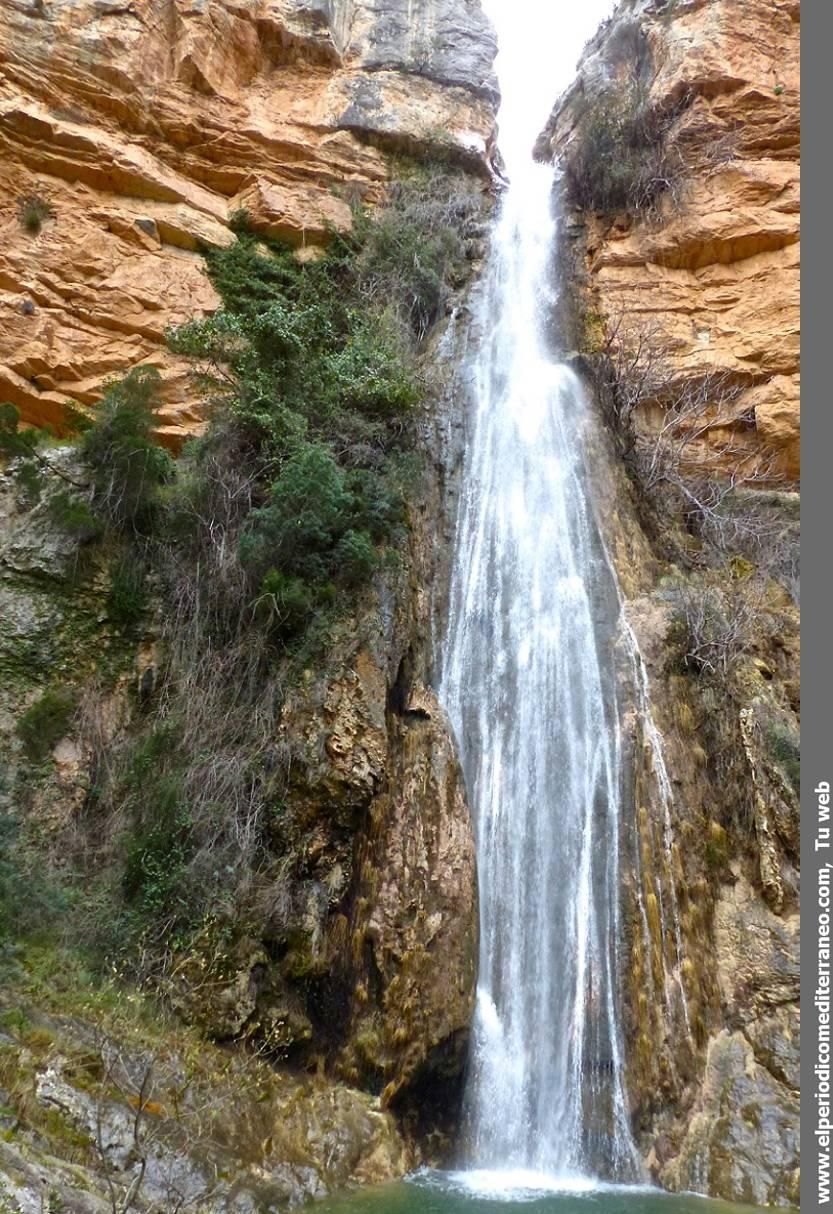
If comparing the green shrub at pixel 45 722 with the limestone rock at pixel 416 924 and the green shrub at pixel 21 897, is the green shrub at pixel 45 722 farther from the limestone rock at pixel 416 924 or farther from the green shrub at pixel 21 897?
the limestone rock at pixel 416 924

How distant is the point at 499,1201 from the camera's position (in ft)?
24.0

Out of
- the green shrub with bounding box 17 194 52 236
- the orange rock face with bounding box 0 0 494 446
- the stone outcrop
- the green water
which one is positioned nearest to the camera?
the stone outcrop

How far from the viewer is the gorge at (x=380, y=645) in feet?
27.4

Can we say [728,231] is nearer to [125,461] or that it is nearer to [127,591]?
[125,461]

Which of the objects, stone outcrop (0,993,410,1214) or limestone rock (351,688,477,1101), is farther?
limestone rock (351,688,477,1101)

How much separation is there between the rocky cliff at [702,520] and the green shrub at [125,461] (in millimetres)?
7553

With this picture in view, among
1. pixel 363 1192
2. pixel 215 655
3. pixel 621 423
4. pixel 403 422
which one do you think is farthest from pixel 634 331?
pixel 363 1192

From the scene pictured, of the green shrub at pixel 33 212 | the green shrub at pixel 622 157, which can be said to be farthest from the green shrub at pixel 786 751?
the green shrub at pixel 33 212

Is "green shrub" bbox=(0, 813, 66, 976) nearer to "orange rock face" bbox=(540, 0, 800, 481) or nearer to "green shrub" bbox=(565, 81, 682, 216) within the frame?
"orange rock face" bbox=(540, 0, 800, 481)

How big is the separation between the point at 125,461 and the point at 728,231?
13844 millimetres

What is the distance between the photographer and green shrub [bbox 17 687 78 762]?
10422mm

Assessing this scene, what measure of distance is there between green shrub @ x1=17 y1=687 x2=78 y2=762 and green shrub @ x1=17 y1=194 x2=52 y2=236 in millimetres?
9671

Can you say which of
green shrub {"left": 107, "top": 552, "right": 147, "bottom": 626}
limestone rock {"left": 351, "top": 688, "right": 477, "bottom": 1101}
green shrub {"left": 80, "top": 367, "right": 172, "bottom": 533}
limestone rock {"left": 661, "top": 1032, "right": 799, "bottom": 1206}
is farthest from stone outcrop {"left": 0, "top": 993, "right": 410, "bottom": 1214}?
green shrub {"left": 80, "top": 367, "right": 172, "bottom": 533}

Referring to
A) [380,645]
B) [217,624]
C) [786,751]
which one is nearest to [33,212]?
[217,624]
